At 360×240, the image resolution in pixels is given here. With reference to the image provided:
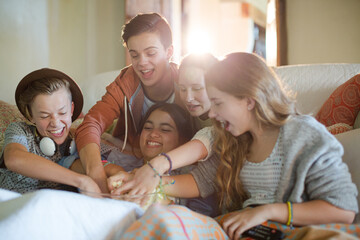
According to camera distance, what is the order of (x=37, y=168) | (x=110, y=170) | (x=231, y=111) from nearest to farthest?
(x=231, y=111)
(x=37, y=168)
(x=110, y=170)

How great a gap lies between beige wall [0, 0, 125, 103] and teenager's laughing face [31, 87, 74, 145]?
983mm

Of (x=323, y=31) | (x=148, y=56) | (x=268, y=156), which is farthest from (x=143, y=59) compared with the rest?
(x=323, y=31)

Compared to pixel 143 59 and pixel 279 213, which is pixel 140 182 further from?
pixel 143 59

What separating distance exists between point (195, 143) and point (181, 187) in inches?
6.0

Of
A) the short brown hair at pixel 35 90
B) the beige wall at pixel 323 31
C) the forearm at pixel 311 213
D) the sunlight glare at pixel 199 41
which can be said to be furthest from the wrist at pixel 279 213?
the sunlight glare at pixel 199 41

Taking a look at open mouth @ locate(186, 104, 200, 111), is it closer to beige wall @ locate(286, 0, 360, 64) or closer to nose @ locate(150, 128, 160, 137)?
nose @ locate(150, 128, 160, 137)

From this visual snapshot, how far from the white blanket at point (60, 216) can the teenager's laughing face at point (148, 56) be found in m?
0.70

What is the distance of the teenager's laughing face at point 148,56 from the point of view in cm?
136

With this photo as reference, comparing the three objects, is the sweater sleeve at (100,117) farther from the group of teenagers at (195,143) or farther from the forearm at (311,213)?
the forearm at (311,213)

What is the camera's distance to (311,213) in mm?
865

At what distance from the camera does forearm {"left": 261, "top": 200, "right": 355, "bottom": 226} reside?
0.85 m

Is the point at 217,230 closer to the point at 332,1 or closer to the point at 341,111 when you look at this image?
the point at 341,111

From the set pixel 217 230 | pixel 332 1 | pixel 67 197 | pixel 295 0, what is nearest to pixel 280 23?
pixel 295 0

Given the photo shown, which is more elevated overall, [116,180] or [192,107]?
[192,107]
